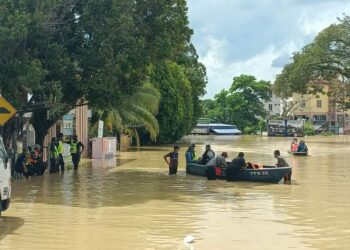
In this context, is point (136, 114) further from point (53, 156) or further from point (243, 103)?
point (243, 103)

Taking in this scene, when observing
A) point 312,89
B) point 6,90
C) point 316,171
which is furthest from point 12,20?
point 312,89

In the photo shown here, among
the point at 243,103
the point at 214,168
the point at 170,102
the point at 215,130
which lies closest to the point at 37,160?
the point at 214,168

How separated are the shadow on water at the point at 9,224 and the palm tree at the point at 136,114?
1153 inches

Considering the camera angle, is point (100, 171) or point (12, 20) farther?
point (100, 171)

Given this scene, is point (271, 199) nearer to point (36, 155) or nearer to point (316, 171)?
point (36, 155)

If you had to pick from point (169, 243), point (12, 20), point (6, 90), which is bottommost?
point (169, 243)

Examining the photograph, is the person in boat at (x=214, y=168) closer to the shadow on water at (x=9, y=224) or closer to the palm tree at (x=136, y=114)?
the shadow on water at (x=9, y=224)

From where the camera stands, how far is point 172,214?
588 inches

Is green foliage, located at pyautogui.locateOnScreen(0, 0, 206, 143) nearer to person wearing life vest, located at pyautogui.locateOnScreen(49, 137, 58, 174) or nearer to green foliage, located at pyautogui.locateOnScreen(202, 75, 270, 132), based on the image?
person wearing life vest, located at pyautogui.locateOnScreen(49, 137, 58, 174)

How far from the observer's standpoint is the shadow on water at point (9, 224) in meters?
12.1

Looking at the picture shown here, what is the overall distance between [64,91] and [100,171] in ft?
18.2

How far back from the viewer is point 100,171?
96.1ft

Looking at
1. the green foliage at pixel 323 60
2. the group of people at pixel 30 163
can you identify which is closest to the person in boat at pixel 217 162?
the group of people at pixel 30 163

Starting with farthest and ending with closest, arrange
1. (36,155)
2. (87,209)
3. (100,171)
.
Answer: (100,171) → (36,155) → (87,209)
